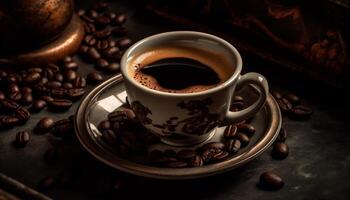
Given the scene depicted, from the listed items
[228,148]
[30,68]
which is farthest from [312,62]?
[30,68]

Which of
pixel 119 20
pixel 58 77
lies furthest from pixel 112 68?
pixel 119 20

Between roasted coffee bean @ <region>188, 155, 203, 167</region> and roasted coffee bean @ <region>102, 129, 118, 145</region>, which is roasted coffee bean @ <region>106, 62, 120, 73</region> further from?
roasted coffee bean @ <region>188, 155, 203, 167</region>

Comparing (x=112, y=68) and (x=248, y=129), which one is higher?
(x=248, y=129)

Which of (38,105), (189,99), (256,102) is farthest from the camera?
(38,105)

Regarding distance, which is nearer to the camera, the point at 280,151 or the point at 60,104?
the point at 280,151

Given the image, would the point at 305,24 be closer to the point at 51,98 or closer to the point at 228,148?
the point at 228,148

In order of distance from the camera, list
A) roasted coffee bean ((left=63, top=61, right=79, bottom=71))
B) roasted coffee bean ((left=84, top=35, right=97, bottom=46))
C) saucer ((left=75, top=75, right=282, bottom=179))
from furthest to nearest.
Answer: roasted coffee bean ((left=84, top=35, right=97, bottom=46))
roasted coffee bean ((left=63, top=61, right=79, bottom=71))
saucer ((left=75, top=75, right=282, bottom=179))

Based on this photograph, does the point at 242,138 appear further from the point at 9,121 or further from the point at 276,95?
the point at 9,121

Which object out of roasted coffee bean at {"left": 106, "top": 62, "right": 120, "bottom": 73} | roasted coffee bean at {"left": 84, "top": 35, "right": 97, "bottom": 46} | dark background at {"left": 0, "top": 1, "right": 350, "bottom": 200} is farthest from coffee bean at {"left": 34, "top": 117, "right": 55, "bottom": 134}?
roasted coffee bean at {"left": 84, "top": 35, "right": 97, "bottom": 46}
